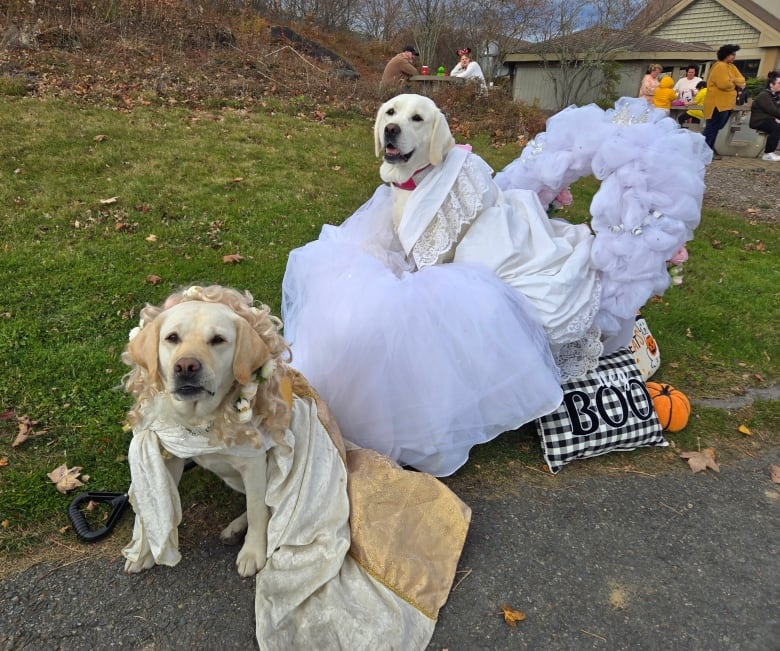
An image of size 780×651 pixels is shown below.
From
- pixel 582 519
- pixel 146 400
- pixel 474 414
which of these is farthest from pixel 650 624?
pixel 146 400

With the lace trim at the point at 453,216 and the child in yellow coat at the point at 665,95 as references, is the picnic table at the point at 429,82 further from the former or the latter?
the lace trim at the point at 453,216

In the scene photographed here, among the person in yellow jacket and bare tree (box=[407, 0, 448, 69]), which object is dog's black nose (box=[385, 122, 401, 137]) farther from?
bare tree (box=[407, 0, 448, 69])

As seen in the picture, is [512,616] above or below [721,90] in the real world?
below

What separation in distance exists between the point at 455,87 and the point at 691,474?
1128cm

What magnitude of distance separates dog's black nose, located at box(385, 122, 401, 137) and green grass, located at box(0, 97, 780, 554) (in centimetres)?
194

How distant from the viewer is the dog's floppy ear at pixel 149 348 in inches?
75.6

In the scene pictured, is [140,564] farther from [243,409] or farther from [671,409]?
[671,409]

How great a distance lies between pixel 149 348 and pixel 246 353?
0.33 metres

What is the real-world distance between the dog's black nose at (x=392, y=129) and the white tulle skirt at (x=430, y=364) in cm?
91

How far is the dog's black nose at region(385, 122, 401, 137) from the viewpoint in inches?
126

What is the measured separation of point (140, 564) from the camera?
238 centimetres

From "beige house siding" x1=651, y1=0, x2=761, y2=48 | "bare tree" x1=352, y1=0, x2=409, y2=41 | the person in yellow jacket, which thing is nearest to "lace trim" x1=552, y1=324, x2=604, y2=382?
the person in yellow jacket

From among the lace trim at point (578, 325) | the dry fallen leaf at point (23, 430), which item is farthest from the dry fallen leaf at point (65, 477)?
the lace trim at point (578, 325)

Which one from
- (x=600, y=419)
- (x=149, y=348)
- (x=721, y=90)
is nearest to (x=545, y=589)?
(x=600, y=419)
